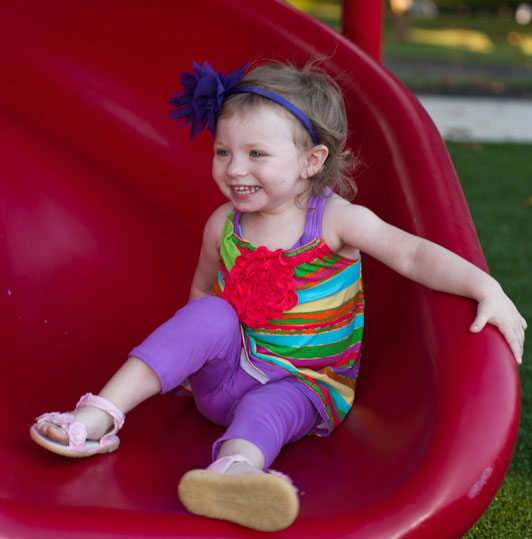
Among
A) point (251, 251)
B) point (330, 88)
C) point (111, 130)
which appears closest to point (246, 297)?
point (251, 251)

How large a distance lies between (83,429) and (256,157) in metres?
0.54

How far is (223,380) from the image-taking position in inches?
57.5

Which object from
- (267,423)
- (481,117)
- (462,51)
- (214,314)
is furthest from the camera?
(462,51)

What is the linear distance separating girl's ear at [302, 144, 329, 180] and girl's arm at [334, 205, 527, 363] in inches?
3.4

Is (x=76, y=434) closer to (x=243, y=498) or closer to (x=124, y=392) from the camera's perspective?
(x=124, y=392)

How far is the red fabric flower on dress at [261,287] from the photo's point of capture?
1.49 m

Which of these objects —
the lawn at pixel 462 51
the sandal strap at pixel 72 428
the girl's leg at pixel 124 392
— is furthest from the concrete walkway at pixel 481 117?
the sandal strap at pixel 72 428

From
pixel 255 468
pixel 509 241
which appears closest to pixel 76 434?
pixel 255 468

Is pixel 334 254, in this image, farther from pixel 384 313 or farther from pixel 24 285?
pixel 24 285

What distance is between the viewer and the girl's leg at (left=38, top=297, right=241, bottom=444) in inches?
52.0

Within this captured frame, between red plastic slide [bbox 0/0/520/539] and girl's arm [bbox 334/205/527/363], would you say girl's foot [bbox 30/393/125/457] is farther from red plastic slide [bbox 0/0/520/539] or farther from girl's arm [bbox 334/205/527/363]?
girl's arm [bbox 334/205/527/363]

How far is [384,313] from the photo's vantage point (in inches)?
63.7

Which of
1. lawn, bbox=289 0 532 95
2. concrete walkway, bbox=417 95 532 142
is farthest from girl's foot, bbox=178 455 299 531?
lawn, bbox=289 0 532 95

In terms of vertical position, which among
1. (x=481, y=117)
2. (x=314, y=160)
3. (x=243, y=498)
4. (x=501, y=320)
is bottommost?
(x=481, y=117)
